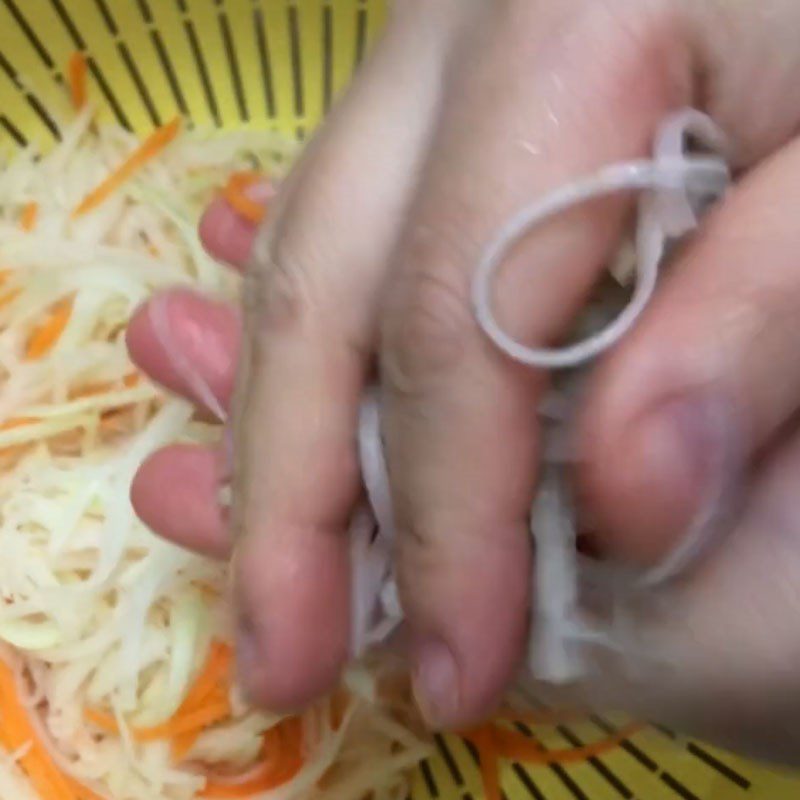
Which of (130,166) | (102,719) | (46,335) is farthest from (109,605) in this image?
(130,166)

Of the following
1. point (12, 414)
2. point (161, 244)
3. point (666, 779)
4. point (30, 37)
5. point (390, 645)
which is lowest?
point (666, 779)

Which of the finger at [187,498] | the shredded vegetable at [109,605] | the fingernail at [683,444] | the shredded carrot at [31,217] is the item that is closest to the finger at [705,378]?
the fingernail at [683,444]

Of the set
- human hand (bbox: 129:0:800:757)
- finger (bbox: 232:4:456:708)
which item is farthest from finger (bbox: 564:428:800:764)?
finger (bbox: 232:4:456:708)

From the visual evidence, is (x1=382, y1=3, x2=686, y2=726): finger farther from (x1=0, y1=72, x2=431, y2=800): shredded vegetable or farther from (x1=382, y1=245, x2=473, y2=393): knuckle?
(x1=0, y1=72, x2=431, y2=800): shredded vegetable

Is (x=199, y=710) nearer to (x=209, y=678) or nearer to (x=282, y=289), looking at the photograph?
(x=209, y=678)

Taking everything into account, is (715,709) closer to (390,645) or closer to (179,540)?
(390,645)

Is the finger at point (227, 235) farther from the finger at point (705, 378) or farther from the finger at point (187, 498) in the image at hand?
the finger at point (705, 378)

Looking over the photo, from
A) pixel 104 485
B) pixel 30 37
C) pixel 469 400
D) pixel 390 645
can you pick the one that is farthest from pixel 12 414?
pixel 469 400
